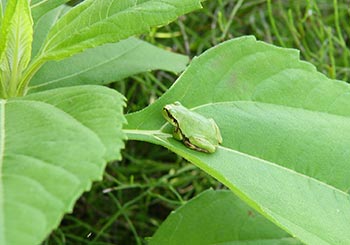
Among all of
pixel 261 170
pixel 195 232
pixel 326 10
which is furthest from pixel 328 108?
pixel 326 10

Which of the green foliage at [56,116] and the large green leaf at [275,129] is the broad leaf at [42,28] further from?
the large green leaf at [275,129]

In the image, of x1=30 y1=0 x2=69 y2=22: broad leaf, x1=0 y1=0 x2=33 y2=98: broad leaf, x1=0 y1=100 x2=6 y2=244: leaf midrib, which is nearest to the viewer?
x1=0 y1=100 x2=6 y2=244: leaf midrib

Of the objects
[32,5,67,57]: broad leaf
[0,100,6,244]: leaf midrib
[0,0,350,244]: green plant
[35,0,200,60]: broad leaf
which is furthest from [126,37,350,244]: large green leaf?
[32,5,67,57]: broad leaf

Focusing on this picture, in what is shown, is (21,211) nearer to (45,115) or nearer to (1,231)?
(1,231)

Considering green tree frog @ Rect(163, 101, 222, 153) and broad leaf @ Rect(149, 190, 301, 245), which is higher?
green tree frog @ Rect(163, 101, 222, 153)

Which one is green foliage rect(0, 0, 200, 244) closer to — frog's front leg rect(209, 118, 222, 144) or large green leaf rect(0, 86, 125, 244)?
large green leaf rect(0, 86, 125, 244)

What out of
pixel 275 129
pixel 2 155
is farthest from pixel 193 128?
pixel 2 155

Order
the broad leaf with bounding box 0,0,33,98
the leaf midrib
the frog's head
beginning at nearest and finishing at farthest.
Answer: the leaf midrib → the broad leaf with bounding box 0,0,33,98 → the frog's head
